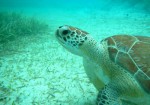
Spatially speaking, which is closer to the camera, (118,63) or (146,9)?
(118,63)

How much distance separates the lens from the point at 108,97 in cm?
204

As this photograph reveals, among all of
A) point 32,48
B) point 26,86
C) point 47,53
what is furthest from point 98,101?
point 32,48

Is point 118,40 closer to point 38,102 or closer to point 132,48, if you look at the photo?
point 132,48

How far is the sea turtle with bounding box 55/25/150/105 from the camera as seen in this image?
202 centimetres

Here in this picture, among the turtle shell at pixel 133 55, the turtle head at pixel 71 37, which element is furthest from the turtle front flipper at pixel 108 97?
the turtle head at pixel 71 37

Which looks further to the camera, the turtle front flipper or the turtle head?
the turtle head

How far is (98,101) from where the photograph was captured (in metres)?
2.07

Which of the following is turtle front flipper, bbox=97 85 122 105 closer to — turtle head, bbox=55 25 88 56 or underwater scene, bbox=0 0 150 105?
underwater scene, bbox=0 0 150 105

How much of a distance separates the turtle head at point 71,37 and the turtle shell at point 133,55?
1.35ft

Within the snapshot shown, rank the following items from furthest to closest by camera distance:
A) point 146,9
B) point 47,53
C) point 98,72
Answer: point 146,9, point 47,53, point 98,72

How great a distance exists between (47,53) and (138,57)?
3.69 m

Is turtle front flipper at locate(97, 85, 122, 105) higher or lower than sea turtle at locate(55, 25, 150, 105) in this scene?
lower

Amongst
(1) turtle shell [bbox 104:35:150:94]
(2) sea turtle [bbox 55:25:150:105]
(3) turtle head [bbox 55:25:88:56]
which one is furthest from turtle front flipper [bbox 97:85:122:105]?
(3) turtle head [bbox 55:25:88:56]

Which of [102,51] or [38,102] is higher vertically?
[102,51]
